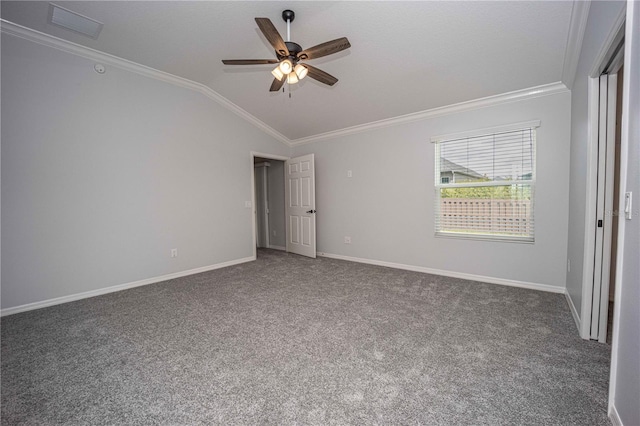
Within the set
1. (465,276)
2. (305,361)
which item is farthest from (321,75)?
(465,276)

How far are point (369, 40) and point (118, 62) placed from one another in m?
3.17

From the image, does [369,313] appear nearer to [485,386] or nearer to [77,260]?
[485,386]

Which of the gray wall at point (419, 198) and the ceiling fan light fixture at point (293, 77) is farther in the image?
the gray wall at point (419, 198)

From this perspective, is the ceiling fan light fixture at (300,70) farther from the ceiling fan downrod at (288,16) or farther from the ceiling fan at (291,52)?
the ceiling fan downrod at (288,16)

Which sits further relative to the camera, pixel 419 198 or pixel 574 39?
pixel 419 198

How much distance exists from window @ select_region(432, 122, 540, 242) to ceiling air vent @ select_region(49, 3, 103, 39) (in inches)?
171

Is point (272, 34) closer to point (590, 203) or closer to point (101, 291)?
point (590, 203)

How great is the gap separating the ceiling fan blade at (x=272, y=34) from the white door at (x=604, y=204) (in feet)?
8.14

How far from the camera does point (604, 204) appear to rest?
2.05 meters

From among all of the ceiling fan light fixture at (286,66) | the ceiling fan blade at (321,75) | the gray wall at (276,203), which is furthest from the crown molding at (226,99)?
the ceiling fan light fixture at (286,66)

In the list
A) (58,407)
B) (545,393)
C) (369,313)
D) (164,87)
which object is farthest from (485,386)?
(164,87)

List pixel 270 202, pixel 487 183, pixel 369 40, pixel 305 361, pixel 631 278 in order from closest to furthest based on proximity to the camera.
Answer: pixel 631 278 < pixel 305 361 < pixel 369 40 < pixel 487 183 < pixel 270 202

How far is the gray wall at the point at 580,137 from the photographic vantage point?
71.9 inches

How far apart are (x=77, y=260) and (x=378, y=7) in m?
4.27
